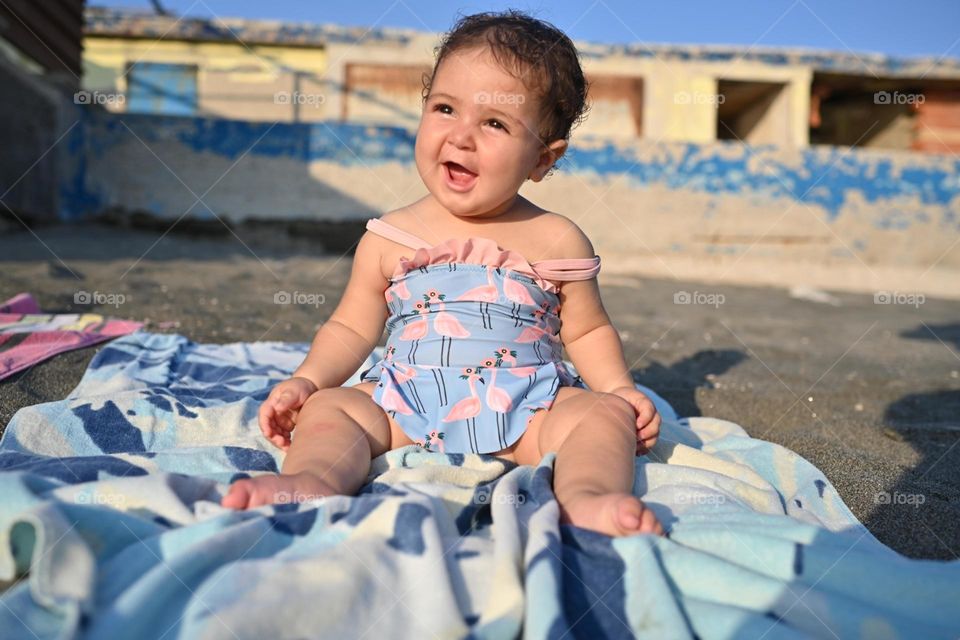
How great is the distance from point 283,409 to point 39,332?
1.46 metres

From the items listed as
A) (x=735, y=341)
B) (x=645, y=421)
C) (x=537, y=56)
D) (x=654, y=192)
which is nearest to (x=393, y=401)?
(x=645, y=421)

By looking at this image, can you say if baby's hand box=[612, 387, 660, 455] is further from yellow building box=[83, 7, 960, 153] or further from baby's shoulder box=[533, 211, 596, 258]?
yellow building box=[83, 7, 960, 153]

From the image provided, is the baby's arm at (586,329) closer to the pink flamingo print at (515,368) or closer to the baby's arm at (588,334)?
the baby's arm at (588,334)

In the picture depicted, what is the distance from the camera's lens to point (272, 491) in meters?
1.30

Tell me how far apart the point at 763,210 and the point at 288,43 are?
746 centimetres

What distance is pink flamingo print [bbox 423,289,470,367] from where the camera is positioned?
181 cm

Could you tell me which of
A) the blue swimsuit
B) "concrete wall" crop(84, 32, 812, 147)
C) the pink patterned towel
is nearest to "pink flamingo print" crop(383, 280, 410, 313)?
the blue swimsuit

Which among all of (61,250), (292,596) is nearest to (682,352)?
(292,596)

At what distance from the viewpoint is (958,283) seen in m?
8.98

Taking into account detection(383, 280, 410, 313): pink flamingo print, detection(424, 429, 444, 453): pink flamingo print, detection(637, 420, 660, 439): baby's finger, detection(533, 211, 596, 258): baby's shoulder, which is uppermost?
detection(533, 211, 596, 258): baby's shoulder

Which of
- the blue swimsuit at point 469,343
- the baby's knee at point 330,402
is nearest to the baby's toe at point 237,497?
the baby's knee at point 330,402

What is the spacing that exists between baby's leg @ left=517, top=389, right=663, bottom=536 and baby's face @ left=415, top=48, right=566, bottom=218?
0.54 meters

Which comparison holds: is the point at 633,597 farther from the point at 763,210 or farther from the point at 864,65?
the point at 864,65

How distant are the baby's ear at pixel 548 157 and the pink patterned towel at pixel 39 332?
5.23 ft
